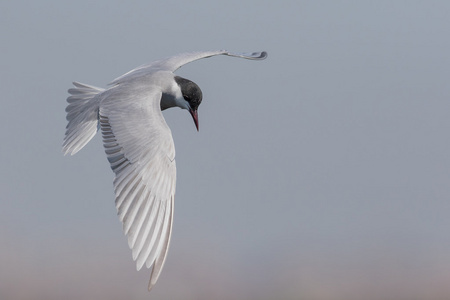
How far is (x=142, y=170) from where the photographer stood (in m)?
5.29

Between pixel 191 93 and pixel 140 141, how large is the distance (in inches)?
59.4

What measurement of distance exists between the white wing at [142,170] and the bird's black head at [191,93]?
0.80 meters

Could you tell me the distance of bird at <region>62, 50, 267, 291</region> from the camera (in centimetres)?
493

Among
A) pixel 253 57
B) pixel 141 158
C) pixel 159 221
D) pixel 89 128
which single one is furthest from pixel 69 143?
pixel 253 57

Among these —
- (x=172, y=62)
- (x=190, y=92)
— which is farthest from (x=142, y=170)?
(x=172, y=62)

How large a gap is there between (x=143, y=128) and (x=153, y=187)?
0.56m

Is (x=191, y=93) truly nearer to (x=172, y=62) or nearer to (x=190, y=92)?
(x=190, y=92)

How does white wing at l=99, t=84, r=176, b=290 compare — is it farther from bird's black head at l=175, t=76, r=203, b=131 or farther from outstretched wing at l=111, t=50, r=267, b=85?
outstretched wing at l=111, t=50, r=267, b=85

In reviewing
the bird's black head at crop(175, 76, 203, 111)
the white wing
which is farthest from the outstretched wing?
the white wing

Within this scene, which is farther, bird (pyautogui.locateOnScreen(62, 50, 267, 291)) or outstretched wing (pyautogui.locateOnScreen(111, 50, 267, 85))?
outstretched wing (pyautogui.locateOnScreen(111, 50, 267, 85))

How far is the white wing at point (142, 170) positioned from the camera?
192 inches

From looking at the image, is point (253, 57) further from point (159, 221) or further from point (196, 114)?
point (159, 221)

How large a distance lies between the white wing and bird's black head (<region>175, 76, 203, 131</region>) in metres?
0.80

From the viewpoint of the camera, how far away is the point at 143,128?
18.3 ft
